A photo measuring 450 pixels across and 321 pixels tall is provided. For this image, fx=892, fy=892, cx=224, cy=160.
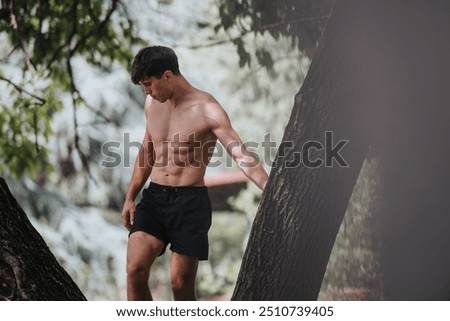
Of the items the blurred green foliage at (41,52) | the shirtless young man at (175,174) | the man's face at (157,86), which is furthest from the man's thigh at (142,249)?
the blurred green foliage at (41,52)

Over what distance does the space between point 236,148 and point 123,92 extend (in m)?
2.82

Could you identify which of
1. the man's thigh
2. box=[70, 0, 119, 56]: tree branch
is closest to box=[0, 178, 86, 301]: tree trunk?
the man's thigh

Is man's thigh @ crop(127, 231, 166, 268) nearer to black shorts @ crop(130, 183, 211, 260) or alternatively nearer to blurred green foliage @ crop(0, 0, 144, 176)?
black shorts @ crop(130, 183, 211, 260)

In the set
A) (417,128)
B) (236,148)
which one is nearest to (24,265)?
(236,148)

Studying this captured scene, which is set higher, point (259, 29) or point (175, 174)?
point (259, 29)

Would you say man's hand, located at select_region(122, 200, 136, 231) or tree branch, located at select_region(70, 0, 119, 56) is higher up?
tree branch, located at select_region(70, 0, 119, 56)

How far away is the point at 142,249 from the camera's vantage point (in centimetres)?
368

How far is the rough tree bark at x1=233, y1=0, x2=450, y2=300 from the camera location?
3289 millimetres

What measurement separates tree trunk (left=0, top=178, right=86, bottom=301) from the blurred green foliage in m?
2.14

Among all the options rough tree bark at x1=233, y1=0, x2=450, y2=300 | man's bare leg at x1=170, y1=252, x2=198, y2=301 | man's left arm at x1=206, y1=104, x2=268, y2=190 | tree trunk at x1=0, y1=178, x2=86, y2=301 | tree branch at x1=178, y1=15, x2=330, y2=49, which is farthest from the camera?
tree branch at x1=178, y1=15, x2=330, y2=49

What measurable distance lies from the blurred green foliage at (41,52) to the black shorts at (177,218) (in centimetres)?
158

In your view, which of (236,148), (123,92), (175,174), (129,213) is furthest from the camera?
(123,92)

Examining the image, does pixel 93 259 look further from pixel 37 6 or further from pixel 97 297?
pixel 37 6

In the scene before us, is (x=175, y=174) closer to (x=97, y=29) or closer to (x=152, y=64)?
(x=152, y=64)
